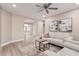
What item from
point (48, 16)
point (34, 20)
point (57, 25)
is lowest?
point (57, 25)

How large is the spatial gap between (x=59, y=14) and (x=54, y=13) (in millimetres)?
182

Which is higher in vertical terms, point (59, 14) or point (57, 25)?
point (59, 14)

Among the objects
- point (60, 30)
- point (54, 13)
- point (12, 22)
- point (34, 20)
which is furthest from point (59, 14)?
point (12, 22)

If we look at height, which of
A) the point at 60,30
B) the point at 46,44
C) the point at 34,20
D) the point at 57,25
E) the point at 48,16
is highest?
the point at 48,16

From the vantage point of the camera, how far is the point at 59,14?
1729 millimetres

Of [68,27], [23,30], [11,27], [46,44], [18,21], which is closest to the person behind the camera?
[23,30]

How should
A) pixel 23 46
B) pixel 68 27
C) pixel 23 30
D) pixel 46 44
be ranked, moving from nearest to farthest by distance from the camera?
1. pixel 23 30
2. pixel 23 46
3. pixel 68 27
4. pixel 46 44

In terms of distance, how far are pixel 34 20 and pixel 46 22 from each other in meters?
0.37

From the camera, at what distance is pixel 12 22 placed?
1793 millimetres

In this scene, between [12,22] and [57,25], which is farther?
[57,25]

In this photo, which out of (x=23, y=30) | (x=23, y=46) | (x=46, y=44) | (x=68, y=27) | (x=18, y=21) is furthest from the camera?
(x=46, y=44)

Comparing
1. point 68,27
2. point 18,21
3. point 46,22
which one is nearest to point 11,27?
point 18,21

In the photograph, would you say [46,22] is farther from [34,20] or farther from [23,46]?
[23,46]

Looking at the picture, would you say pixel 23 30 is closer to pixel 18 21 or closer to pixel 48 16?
pixel 18 21
